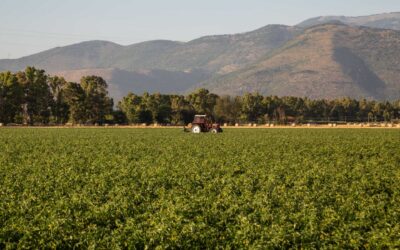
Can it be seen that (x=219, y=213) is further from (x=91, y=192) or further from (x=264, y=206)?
(x=91, y=192)

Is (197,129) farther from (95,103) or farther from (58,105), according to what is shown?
(58,105)

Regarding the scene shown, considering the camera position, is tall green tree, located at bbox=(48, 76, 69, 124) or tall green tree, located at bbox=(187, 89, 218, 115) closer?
tall green tree, located at bbox=(48, 76, 69, 124)

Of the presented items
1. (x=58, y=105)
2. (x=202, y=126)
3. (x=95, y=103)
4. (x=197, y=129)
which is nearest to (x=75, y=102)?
(x=58, y=105)

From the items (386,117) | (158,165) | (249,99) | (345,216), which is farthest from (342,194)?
(386,117)

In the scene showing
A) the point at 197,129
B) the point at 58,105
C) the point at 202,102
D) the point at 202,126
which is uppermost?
the point at 202,102

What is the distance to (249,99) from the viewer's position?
163250 mm

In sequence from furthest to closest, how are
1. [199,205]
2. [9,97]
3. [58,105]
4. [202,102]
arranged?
[202,102] → [58,105] → [9,97] → [199,205]

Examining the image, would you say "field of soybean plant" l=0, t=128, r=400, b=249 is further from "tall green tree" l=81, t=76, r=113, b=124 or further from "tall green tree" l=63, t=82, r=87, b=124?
"tall green tree" l=81, t=76, r=113, b=124

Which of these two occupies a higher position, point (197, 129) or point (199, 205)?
point (197, 129)

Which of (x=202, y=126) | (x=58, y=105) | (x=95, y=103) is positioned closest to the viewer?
(x=202, y=126)

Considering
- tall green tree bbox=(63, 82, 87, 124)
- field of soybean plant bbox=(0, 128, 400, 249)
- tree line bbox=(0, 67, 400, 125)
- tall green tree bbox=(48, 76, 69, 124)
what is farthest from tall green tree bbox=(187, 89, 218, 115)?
field of soybean plant bbox=(0, 128, 400, 249)

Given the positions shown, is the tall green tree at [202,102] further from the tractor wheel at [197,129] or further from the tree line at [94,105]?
the tractor wheel at [197,129]

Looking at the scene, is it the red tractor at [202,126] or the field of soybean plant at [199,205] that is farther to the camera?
the red tractor at [202,126]

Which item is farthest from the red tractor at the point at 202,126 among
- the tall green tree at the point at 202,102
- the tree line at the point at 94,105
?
the tall green tree at the point at 202,102
